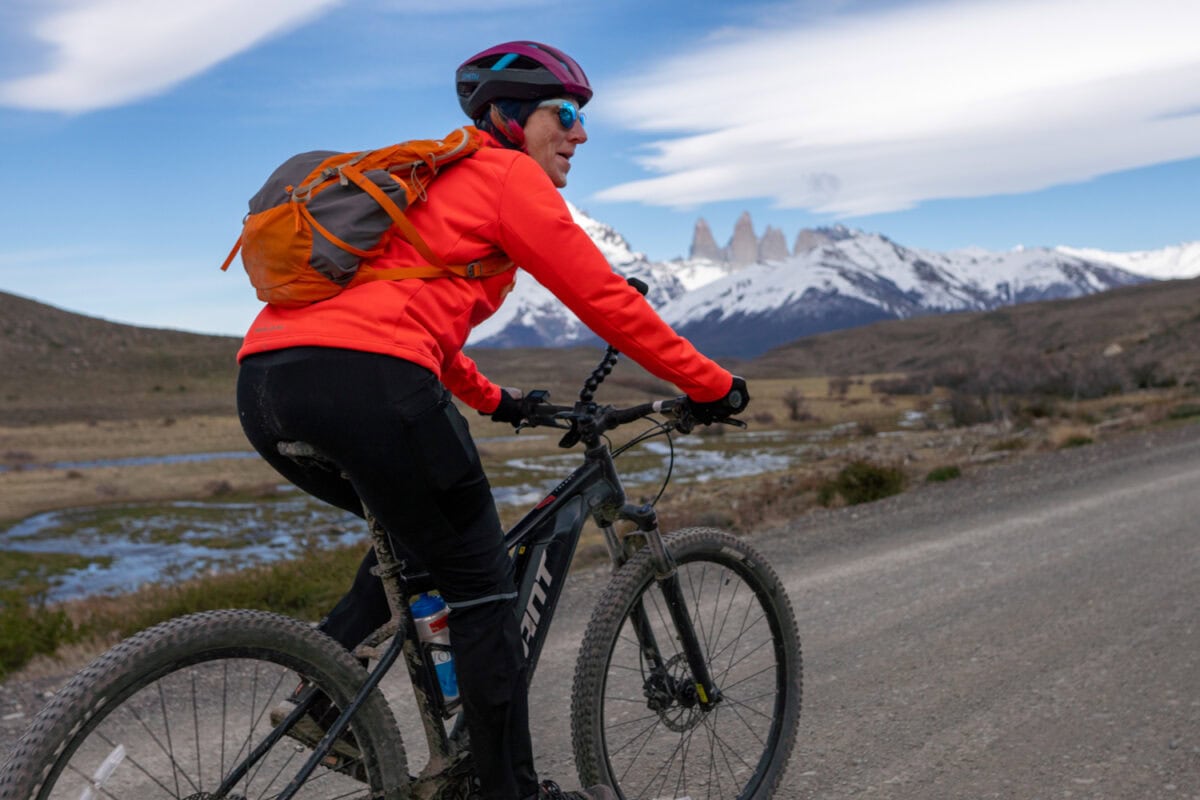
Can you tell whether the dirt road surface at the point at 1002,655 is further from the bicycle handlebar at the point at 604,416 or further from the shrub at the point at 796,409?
the shrub at the point at 796,409

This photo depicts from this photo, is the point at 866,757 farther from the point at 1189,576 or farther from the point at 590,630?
the point at 1189,576

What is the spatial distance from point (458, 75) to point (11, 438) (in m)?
64.0

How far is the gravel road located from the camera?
4.23 metres

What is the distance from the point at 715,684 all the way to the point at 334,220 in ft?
7.58

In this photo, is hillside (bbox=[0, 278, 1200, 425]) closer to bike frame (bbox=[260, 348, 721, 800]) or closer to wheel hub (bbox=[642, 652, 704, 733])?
wheel hub (bbox=[642, 652, 704, 733])

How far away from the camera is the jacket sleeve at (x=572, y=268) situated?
282 cm

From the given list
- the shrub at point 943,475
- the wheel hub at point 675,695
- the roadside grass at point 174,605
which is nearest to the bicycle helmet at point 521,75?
the wheel hub at point 675,695

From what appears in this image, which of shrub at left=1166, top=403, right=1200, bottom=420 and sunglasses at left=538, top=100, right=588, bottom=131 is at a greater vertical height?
sunglasses at left=538, top=100, right=588, bottom=131

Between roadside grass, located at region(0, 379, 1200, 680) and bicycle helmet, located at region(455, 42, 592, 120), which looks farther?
roadside grass, located at region(0, 379, 1200, 680)

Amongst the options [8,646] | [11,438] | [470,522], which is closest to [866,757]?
[470,522]

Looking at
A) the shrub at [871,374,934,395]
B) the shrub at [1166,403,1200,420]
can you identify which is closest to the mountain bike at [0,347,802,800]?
the shrub at [1166,403,1200,420]

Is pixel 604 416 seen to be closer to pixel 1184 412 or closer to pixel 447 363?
pixel 447 363

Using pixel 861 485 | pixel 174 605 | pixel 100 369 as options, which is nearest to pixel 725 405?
pixel 174 605

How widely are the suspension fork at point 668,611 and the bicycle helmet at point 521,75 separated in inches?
56.6
